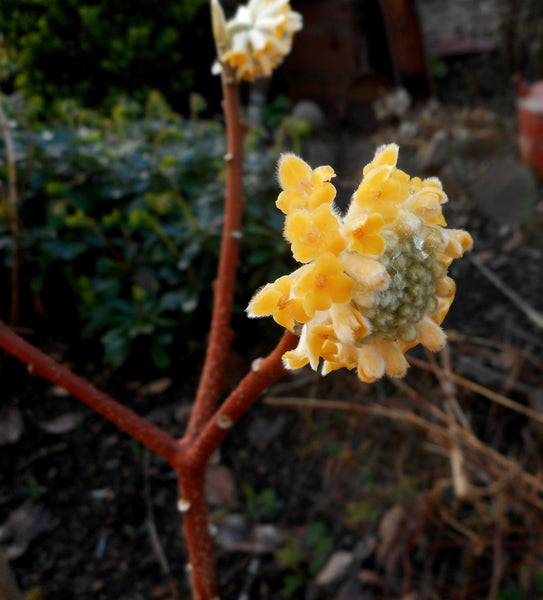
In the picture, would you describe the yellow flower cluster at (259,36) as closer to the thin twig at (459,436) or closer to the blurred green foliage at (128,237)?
the blurred green foliage at (128,237)

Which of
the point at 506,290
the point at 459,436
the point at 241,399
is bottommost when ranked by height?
the point at 506,290

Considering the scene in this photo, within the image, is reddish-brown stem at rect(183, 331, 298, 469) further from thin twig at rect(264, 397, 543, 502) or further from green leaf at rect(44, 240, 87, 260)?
green leaf at rect(44, 240, 87, 260)

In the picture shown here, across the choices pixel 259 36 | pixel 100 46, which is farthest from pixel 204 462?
pixel 100 46

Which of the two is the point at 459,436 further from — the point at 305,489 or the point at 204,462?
the point at 204,462

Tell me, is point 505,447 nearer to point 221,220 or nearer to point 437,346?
point 221,220

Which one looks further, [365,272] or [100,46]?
[100,46]
